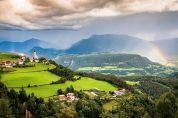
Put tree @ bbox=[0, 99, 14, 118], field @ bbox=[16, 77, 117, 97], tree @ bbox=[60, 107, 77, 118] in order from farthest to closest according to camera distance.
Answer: field @ bbox=[16, 77, 117, 97] → tree @ bbox=[60, 107, 77, 118] → tree @ bbox=[0, 99, 14, 118]

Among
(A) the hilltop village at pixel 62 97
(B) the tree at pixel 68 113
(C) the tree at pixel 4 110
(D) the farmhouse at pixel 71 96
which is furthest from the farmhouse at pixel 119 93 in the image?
(C) the tree at pixel 4 110

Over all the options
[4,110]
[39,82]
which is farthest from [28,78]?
[4,110]

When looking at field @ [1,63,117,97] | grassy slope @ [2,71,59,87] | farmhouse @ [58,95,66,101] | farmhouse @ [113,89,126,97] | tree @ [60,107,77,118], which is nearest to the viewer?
tree @ [60,107,77,118]

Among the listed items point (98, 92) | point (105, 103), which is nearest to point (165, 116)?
point (105, 103)

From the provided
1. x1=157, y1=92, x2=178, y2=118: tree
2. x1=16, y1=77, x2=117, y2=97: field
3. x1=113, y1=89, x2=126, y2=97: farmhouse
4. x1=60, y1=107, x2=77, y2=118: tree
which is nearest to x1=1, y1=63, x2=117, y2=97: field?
x1=16, y1=77, x2=117, y2=97: field

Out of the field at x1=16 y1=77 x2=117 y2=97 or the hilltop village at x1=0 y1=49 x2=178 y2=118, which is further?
the field at x1=16 y1=77 x2=117 y2=97

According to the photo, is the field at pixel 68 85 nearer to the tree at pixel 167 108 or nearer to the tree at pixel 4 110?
the tree at pixel 4 110

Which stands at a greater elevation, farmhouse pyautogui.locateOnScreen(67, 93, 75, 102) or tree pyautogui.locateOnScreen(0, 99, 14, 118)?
tree pyautogui.locateOnScreen(0, 99, 14, 118)

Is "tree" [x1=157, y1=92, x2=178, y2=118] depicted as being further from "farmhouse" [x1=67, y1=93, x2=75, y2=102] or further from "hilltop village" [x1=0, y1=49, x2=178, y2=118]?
"farmhouse" [x1=67, y1=93, x2=75, y2=102]

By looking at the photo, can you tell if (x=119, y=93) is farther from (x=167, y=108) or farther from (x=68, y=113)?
(x=167, y=108)

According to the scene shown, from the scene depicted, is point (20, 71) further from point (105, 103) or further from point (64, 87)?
point (105, 103)
